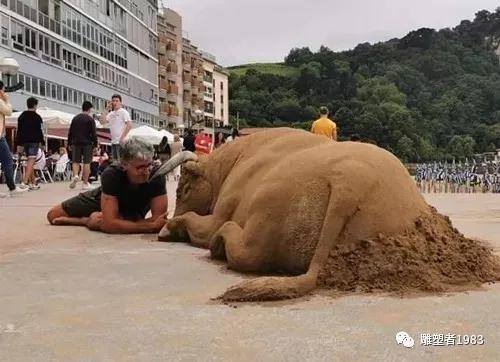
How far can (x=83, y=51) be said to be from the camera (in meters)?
51.8

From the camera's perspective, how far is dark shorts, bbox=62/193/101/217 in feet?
25.8

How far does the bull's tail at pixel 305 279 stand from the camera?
3.91 metres

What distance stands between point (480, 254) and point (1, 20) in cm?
3619

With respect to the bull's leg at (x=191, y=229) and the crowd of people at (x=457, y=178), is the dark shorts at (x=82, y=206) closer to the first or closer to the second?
the bull's leg at (x=191, y=229)

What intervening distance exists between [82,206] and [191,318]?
15.4 ft

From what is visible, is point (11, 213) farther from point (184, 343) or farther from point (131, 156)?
point (184, 343)

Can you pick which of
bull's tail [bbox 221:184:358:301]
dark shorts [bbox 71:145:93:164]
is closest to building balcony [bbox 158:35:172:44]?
dark shorts [bbox 71:145:93:164]

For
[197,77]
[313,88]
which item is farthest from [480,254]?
[313,88]

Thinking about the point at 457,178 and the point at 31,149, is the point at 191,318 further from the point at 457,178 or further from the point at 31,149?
the point at 457,178

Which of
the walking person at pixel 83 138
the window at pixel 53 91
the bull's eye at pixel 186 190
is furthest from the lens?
the window at pixel 53 91

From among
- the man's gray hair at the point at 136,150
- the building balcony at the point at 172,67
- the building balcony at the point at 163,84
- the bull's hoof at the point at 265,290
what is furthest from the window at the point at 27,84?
the building balcony at the point at 172,67

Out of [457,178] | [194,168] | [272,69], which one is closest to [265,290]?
[194,168]

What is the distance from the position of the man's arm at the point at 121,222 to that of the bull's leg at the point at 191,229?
0.55 metres

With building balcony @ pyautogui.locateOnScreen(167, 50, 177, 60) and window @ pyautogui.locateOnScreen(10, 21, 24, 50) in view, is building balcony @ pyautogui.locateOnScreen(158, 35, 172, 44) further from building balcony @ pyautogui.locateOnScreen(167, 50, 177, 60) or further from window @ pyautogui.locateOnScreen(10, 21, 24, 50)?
window @ pyautogui.locateOnScreen(10, 21, 24, 50)
